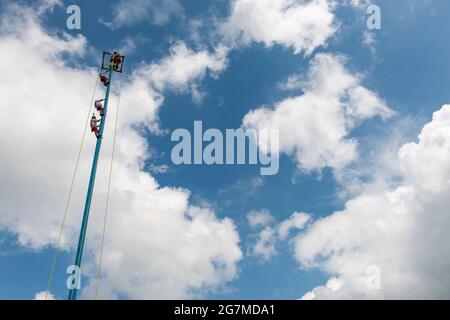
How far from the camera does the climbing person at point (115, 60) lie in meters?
49.4

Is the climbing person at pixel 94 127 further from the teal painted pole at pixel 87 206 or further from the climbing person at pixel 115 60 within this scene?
the climbing person at pixel 115 60

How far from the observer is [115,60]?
49656 millimetres

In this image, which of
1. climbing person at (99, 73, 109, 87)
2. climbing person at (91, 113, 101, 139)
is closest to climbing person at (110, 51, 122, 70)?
climbing person at (99, 73, 109, 87)

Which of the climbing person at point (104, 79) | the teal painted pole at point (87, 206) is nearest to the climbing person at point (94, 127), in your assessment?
the teal painted pole at point (87, 206)

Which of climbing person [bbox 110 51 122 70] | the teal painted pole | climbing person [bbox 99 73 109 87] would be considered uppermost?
climbing person [bbox 110 51 122 70]

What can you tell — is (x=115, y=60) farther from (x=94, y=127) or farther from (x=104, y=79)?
(x=94, y=127)

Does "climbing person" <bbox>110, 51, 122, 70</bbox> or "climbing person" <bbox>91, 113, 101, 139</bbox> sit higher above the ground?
"climbing person" <bbox>110, 51, 122, 70</bbox>

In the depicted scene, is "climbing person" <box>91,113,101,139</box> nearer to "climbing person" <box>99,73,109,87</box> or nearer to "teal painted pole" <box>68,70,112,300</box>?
"teal painted pole" <box>68,70,112,300</box>

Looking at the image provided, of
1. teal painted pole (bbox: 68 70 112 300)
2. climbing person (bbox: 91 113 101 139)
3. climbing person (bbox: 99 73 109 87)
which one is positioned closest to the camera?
teal painted pole (bbox: 68 70 112 300)

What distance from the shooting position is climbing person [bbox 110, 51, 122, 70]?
4944cm
